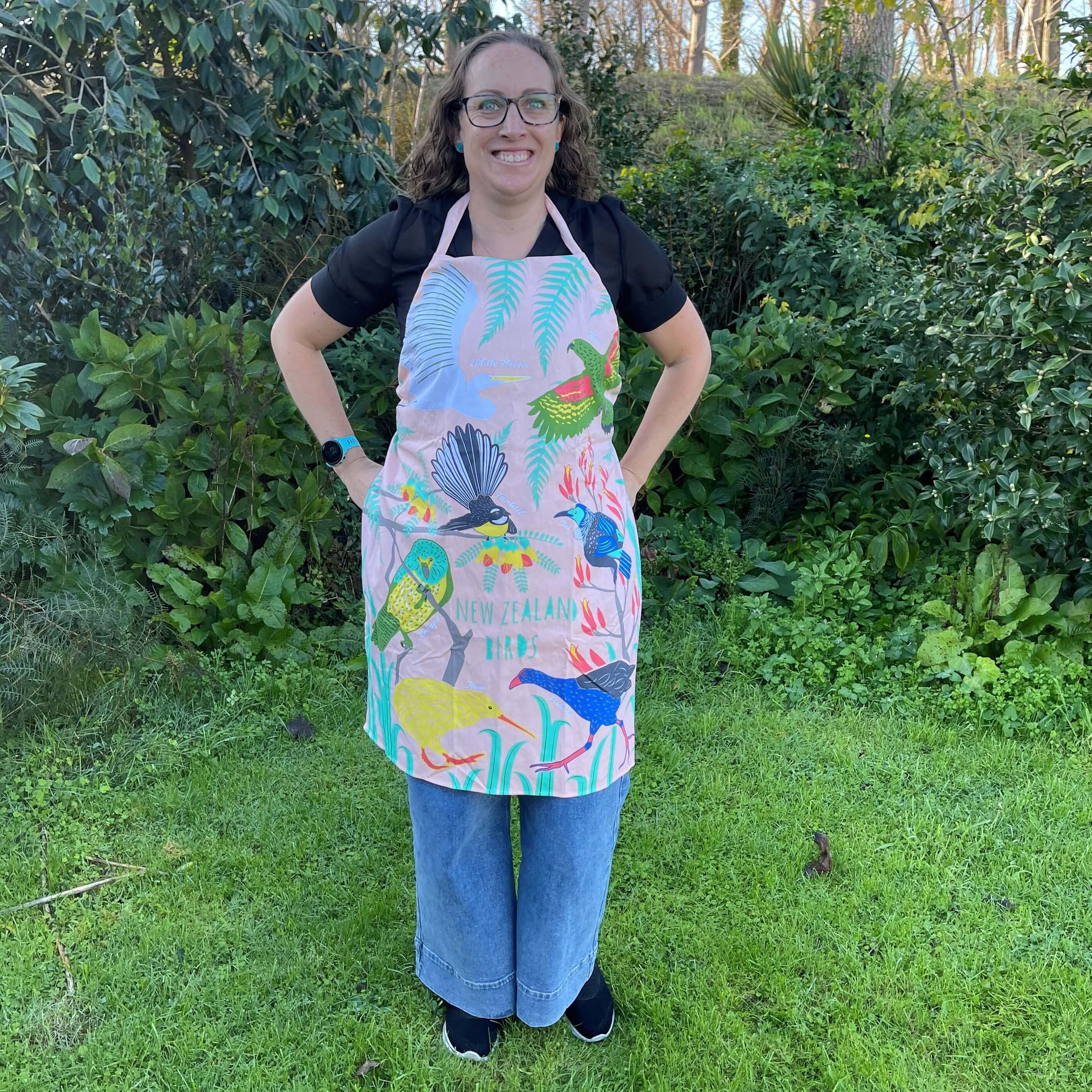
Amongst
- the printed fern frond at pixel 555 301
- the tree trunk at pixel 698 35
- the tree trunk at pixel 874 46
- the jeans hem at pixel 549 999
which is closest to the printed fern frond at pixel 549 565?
the printed fern frond at pixel 555 301

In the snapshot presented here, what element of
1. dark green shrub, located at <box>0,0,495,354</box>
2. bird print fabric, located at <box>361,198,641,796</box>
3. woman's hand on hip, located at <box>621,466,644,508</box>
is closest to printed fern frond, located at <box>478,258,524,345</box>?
bird print fabric, located at <box>361,198,641,796</box>

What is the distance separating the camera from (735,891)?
2590mm

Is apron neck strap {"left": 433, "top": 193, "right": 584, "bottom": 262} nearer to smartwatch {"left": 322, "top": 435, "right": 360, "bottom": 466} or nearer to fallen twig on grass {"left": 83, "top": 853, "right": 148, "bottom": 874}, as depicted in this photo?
smartwatch {"left": 322, "top": 435, "right": 360, "bottom": 466}

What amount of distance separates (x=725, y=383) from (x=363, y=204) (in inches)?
69.4

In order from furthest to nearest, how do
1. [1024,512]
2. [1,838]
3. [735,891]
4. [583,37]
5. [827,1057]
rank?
[583,37]
[1024,512]
[1,838]
[735,891]
[827,1057]

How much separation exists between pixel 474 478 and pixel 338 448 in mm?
510

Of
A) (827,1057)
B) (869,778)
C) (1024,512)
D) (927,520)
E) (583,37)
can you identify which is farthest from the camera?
(583,37)

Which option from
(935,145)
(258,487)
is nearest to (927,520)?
(935,145)

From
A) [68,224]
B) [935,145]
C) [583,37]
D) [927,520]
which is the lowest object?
[927,520]

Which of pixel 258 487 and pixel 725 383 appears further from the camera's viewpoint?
pixel 725 383

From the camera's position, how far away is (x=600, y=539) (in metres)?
1.80

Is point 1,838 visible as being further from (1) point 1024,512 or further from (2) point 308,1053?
(1) point 1024,512

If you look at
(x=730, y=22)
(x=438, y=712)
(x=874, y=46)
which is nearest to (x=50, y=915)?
(x=438, y=712)

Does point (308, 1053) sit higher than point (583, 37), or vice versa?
point (583, 37)
